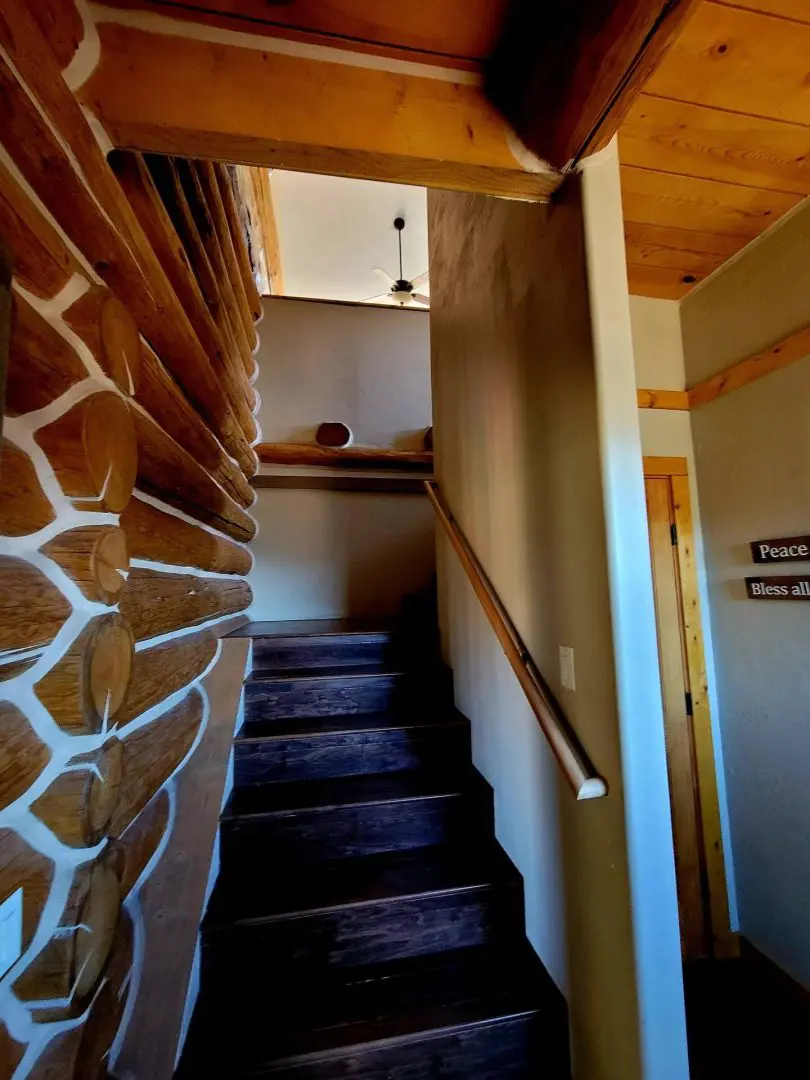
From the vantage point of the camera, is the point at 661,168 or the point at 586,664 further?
the point at 661,168

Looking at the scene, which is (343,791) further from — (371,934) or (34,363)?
(34,363)

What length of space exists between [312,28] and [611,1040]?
254 cm

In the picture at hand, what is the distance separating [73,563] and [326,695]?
5.21ft

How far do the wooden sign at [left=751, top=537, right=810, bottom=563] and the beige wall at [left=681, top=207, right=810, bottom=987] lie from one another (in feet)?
0.12

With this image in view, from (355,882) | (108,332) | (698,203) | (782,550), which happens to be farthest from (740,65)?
(355,882)

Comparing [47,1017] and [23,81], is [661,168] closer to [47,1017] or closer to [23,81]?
[23,81]

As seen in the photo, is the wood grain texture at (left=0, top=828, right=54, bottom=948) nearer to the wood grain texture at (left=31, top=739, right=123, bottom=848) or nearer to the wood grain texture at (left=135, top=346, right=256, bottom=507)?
the wood grain texture at (left=31, top=739, right=123, bottom=848)

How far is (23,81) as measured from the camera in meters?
0.71

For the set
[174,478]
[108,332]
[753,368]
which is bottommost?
[174,478]

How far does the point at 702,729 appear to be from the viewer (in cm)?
215

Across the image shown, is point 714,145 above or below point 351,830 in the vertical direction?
above

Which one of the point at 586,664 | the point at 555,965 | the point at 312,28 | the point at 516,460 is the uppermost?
the point at 312,28

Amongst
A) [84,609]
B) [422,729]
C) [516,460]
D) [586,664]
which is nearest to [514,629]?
[586,664]

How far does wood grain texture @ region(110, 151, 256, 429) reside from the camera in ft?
3.85
